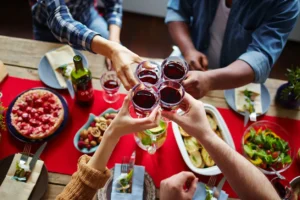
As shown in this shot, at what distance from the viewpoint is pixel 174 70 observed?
1287mm

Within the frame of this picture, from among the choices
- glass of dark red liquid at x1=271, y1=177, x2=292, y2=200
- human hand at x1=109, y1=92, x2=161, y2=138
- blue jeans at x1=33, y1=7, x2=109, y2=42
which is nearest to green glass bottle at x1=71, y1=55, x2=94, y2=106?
human hand at x1=109, y1=92, x2=161, y2=138

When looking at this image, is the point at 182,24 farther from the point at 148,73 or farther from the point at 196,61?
the point at 148,73

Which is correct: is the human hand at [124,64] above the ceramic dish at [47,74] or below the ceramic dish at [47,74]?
above

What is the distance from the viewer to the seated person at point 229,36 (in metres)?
1.54

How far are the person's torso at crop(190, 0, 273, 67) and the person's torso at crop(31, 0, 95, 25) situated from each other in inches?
27.0

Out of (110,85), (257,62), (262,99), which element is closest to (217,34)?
(257,62)

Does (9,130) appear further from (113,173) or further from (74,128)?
(113,173)

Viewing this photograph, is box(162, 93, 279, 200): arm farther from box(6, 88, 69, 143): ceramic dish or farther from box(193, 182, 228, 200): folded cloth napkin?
box(6, 88, 69, 143): ceramic dish

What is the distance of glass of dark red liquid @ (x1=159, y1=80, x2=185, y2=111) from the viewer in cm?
118

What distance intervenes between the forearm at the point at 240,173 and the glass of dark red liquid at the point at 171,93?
0.19 metres

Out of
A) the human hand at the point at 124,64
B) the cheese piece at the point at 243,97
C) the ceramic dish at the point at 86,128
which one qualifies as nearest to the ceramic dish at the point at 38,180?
the ceramic dish at the point at 86,128

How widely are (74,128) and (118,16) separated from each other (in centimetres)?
87

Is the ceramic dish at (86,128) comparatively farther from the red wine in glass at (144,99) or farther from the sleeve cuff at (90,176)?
the red wine in glass at (144,99)

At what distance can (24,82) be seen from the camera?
1.60 meters
